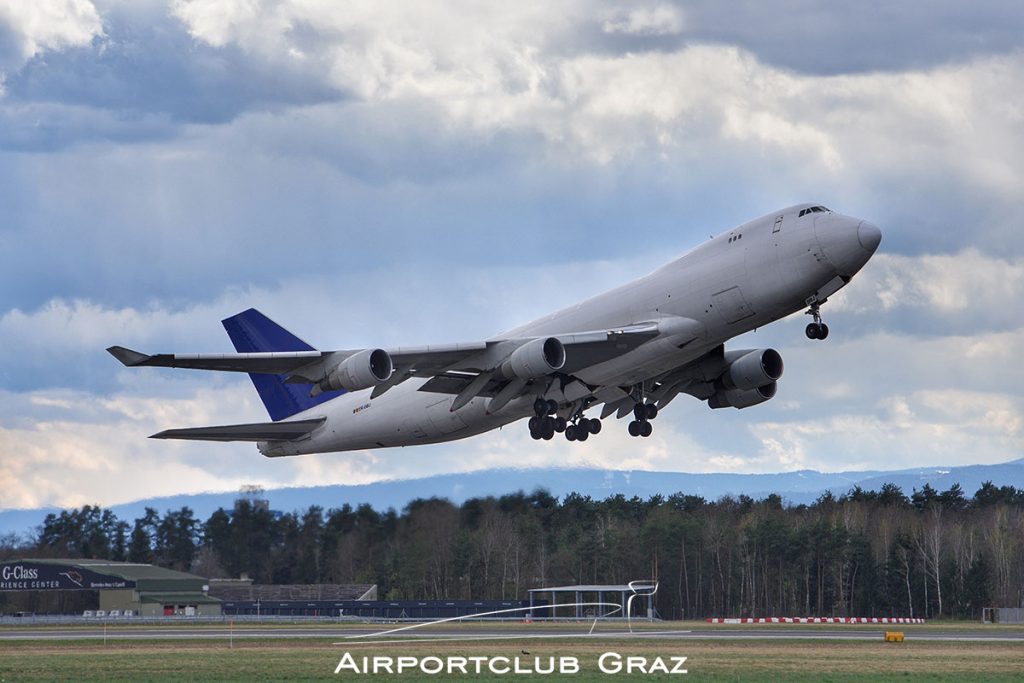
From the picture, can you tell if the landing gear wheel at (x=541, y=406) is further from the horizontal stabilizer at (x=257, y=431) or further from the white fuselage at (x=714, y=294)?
the horizontal stabilizer at (x=257, y=431)

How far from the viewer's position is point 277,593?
98312 mm

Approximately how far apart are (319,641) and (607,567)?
32369mm

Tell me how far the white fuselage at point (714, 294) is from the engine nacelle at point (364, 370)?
6.53m

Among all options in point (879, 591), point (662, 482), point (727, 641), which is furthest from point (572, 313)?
point (662, 482)

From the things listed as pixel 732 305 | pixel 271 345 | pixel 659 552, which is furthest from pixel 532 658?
pixel 659 552

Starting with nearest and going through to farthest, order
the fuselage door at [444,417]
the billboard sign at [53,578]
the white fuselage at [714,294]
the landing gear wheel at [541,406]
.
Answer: the white fuselage at [714,294]
the landing gear wheel at [541,406]
the fuselage door at [444,417]
the billboard sign at [53,578]

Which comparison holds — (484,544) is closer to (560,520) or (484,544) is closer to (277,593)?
(560,520)

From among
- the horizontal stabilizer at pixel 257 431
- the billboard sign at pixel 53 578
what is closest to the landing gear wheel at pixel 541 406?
the horizontal stabilizer at pixel 257 431

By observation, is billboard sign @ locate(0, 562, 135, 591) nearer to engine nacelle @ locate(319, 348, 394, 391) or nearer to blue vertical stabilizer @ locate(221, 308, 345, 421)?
blue vertical stabilizer @ locate(221, 308, 345, 421)

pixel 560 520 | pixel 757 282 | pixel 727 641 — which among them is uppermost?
pixel 757 282

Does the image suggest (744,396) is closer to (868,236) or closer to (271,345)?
(868,236)

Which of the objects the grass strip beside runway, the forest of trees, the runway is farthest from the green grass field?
the forest of trees

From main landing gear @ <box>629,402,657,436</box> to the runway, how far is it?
11.2 meters

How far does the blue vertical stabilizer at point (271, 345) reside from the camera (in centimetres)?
6078
